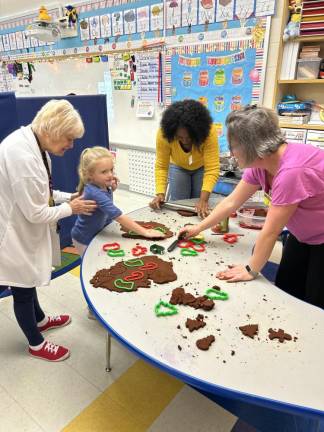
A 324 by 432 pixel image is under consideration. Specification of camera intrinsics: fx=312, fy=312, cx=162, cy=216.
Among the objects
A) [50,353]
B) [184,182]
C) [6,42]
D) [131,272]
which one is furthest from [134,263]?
[6,42]

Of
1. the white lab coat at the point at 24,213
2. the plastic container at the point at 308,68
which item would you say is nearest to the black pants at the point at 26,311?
the white lab coat at the point at 24,213

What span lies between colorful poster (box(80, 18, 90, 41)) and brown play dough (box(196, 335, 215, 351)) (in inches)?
173

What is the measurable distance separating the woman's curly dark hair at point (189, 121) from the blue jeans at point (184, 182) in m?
0.32

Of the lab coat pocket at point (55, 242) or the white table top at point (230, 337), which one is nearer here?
the white table top at point (230, 337)

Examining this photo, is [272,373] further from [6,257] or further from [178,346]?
[6,257]

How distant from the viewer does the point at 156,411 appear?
1.43 meters

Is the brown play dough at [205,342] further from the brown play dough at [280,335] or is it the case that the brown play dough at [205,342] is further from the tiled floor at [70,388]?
the tiled floor at [70,388]

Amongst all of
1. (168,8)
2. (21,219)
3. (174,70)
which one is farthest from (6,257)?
(168,8)

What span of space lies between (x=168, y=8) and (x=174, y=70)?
62 cm

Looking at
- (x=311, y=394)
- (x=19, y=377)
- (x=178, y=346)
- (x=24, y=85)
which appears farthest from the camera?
(x=24, y=85)

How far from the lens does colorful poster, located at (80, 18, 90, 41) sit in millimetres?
4109

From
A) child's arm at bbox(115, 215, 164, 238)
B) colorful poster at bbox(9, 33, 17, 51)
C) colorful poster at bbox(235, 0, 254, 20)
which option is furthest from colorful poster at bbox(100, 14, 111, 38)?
child's arm at bbox(115, 215, 164, 238)

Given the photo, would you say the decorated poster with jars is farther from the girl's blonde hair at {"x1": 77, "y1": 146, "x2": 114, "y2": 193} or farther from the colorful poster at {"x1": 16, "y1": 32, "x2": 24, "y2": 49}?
the colorful poster at {"x1": 16, "y1": 32, "x2": 24, "y2": 49}

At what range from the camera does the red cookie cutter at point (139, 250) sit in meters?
1.39
